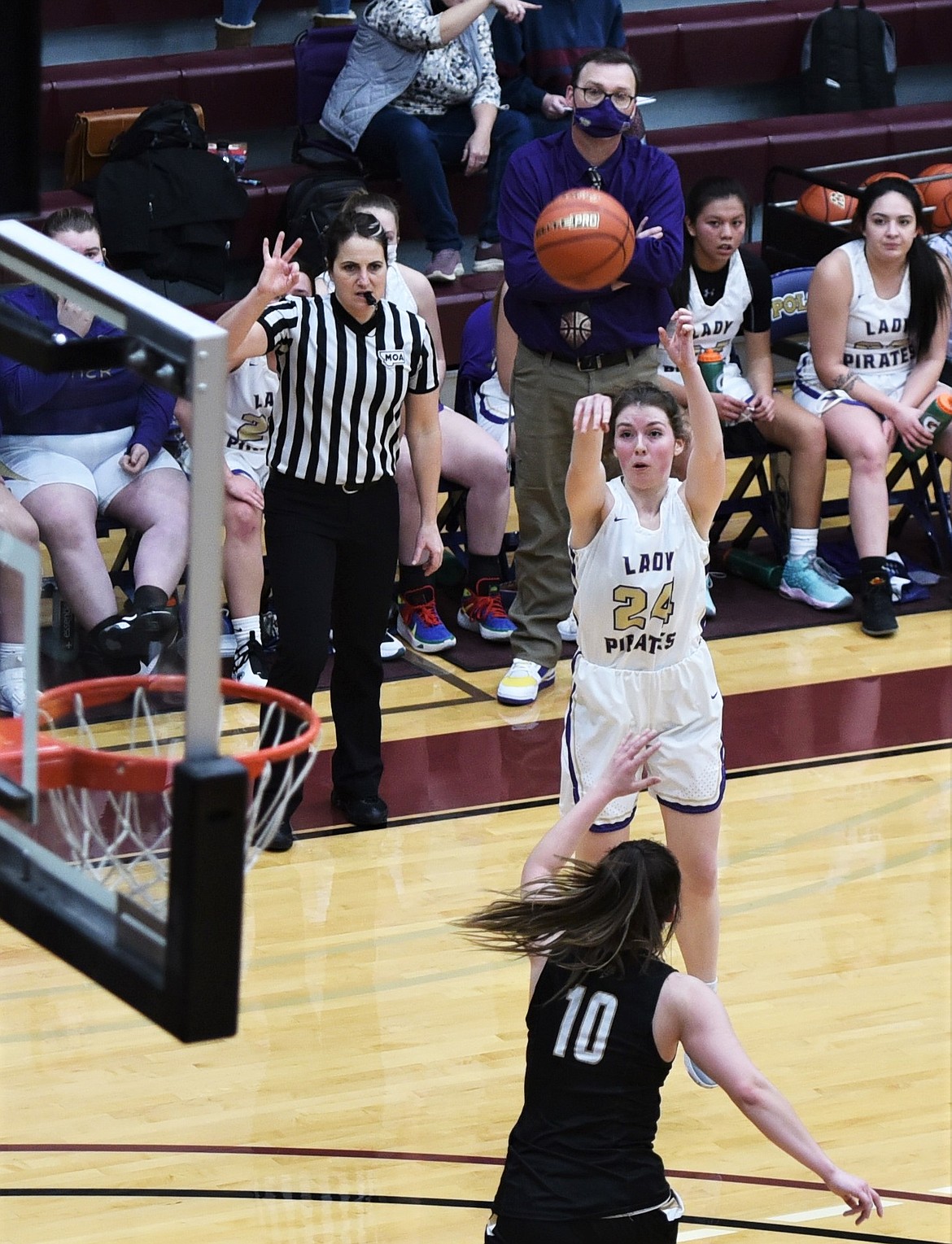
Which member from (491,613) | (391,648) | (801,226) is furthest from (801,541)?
(391,648)

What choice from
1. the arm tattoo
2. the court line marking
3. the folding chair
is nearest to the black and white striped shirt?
the court line marking

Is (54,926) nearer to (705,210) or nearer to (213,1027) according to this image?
(213,1027)

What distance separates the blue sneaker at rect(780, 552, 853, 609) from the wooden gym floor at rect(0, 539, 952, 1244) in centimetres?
106

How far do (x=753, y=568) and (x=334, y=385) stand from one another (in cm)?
301

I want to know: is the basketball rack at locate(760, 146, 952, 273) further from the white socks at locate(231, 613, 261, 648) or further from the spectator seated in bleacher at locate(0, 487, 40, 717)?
the spectator seated in bleacher at locate(0, 487, 40, 717)

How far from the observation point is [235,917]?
8.45 feet

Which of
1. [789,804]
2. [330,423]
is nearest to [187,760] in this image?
[330,423]

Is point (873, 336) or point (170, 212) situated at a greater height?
point (170, 212)

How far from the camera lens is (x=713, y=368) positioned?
7.84 m

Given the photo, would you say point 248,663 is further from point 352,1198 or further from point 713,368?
point 352,1198

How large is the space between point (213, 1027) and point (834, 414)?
19.4ft

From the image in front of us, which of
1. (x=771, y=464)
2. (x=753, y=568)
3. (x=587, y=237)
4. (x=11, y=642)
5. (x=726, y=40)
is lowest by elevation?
(x=753, y=568)

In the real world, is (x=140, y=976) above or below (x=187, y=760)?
below

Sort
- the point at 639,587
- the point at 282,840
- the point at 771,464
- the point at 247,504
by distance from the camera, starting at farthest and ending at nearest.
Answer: the point at 771,464
the point at 247,504
the point at 282,840
the point at 639,587
